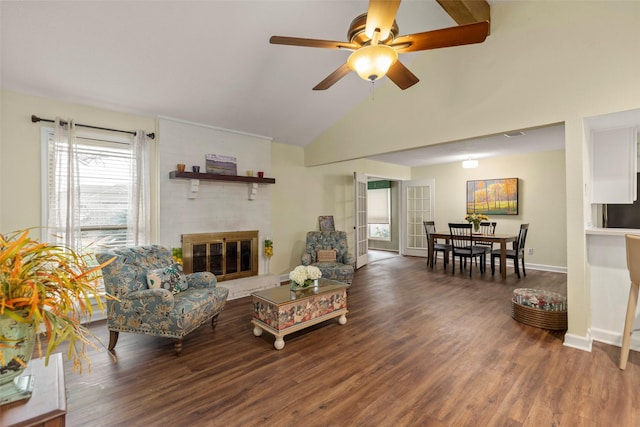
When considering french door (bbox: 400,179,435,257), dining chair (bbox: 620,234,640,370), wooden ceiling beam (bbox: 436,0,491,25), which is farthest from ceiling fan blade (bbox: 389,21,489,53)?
french door (bbox: 400,179,435,257)

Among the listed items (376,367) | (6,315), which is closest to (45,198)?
(6,315)

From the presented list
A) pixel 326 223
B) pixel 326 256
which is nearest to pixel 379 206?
pixel 326 223

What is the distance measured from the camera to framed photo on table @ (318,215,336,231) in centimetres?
602

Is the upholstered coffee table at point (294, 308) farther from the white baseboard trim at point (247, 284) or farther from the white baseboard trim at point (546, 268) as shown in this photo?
the white baseboard trim at point (546, 268)

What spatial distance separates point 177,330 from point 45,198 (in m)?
2.20

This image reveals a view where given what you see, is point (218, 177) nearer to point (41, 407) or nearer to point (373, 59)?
point (373, 59)

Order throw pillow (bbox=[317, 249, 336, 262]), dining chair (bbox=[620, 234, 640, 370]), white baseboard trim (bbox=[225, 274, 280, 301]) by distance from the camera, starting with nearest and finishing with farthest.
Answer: dining chair (bbox=[620, 234, 640, 370]) < white baseboard trim (bbox=[225, 274, 280, 301]) < throw pillow (bbox=[317, 249, 336, 262])

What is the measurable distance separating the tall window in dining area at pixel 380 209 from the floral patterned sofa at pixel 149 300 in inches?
260

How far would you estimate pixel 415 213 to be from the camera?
8.05 metres

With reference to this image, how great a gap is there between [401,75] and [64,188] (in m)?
3.76

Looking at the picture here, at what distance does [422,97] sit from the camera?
3836 mm

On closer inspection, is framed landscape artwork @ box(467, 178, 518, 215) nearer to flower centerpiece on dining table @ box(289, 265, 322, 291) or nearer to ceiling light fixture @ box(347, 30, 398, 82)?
flower centerpiece on dining table @ box(289, 265, 322, 291)

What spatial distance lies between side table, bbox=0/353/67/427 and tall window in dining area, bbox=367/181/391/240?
822 cm

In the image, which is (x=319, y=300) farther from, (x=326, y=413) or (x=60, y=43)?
(x=60, y=43)
